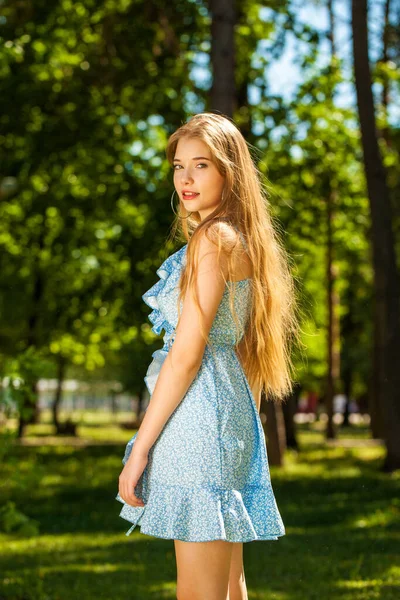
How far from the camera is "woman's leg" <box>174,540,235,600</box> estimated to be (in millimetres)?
3074

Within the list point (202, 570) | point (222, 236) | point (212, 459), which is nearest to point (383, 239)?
point (222, 236)

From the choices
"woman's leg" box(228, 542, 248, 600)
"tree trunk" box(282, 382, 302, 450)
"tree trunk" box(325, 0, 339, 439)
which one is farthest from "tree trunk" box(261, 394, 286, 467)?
"woman's leg" box(228, 542, 248, 600)

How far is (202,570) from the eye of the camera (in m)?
3.09

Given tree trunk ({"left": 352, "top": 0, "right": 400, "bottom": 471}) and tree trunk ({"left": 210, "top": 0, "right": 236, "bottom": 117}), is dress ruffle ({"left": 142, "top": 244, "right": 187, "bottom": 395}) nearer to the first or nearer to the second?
tree trunk ({"left": 210, "top": 0, "right": 236, "bottom": 117})

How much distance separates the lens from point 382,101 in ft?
75.3

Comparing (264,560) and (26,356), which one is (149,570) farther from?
(26,356)

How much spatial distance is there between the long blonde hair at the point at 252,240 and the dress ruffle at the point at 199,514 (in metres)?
0.48

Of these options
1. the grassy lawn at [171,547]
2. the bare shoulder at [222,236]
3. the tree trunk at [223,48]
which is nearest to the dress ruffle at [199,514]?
the bare shoulder at [222,236]

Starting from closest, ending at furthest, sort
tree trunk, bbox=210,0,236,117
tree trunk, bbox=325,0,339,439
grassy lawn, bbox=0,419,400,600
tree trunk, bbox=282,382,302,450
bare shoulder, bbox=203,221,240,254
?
1. bare shoulder, bbox=203,221,240,254
2. grassy lawn, bbox=0,419,400,600
3. tree trunk, bbox=210,0,236,117
4. tree trunk, bbox=282,382,302,450
5. tree trunk, bbox=325,0,339,439

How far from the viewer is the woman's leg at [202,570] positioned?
3.07 m

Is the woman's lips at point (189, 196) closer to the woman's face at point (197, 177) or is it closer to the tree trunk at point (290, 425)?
the woman's face at point (197, 177)

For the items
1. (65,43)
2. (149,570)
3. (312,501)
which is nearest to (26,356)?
(149,570)

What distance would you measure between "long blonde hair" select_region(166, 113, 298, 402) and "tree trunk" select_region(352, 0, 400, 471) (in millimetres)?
11488

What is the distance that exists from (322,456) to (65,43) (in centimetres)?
908
